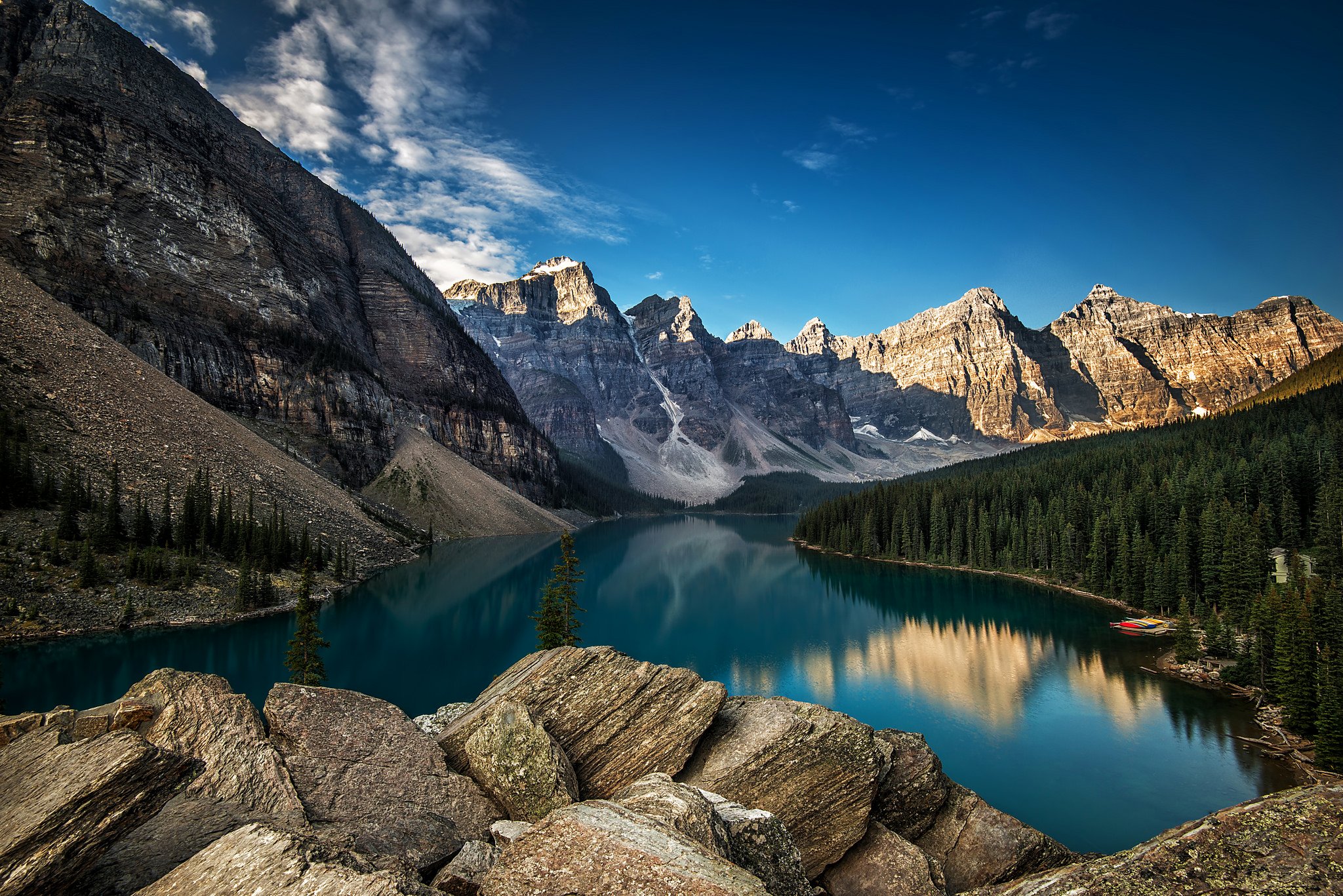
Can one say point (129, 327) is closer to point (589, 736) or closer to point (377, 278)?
point (377, 278)

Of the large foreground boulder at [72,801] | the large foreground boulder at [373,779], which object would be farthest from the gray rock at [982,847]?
the large foreground boulder at [72,801]

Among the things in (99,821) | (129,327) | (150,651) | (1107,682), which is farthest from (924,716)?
(129,327)

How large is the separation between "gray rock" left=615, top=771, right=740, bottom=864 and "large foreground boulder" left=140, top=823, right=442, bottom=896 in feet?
8.28

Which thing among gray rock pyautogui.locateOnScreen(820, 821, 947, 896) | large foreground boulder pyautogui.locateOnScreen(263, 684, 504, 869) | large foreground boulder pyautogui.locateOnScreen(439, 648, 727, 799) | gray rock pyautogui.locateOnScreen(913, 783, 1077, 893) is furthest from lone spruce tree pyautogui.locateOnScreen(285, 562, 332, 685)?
gray rock pyautogui.locateOnScreen(913, 783, 1077, 893)

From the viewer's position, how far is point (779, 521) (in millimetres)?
193000

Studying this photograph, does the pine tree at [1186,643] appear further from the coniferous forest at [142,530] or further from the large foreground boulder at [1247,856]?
the coniferous forest at [142,530]

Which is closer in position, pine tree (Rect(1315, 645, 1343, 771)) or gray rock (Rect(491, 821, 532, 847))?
gray rock (Rect(491, 821, 532, 847))

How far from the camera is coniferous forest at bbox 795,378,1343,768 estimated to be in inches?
1174

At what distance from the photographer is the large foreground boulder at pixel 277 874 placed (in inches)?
203

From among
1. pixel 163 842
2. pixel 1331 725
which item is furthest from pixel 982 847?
pixel 1331 725

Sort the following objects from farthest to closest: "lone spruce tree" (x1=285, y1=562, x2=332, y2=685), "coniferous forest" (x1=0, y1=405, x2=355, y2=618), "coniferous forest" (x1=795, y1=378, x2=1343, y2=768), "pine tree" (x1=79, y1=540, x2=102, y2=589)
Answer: "coniferous forest" (x1=0, y1=405, x2=355, y2=618) → "pine tree" (x1=79, y1=540, x2=102, y2=589) → "coniferous forest" (x1=795, y1=378, x2=1343, y2=768) → "lone spruce tree" (x1=285, y1=562, x2=332, y2=685)

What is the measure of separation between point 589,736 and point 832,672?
31.6m

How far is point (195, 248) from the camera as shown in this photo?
97.4 meters

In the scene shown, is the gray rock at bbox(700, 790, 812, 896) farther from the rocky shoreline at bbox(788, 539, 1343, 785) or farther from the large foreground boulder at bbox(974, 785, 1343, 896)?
the rocky shoreline at bbox(788, 539, 1343, 785)
